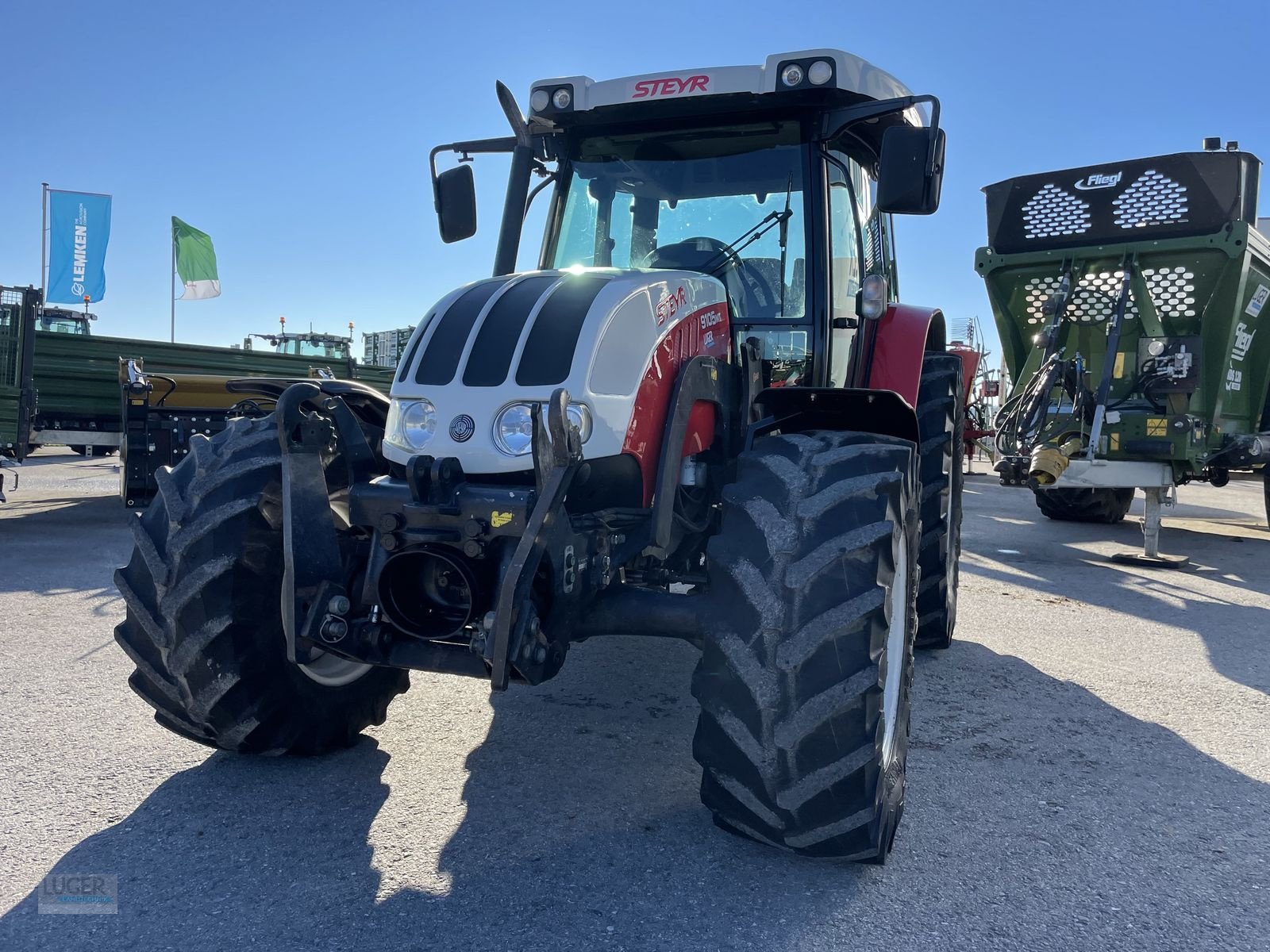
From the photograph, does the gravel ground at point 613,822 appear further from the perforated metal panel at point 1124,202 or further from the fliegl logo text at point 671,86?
the perforated metal panel at point 1124,202

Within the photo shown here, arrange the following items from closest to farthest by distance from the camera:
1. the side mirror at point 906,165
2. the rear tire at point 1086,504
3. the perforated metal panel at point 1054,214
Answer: the side mirror at point 906,165, the perforated metal panel at point 1054,214, the rear tire at point 1086,504

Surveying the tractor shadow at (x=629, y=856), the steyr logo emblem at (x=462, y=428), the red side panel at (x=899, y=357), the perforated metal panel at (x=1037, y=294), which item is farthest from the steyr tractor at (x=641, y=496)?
the perforated metal panel at (x=1037, y=294)

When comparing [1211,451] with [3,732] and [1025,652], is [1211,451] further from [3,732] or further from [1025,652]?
[3,732]

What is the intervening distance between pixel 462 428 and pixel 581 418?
1.13 ft

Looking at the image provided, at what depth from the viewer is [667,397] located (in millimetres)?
3102

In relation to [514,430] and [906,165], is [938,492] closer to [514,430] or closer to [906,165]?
[906,165]

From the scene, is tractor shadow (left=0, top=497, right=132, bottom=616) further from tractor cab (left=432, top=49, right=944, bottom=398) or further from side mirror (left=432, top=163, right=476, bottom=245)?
tractor cab (left=432, top=49, right=944, bottom=398)

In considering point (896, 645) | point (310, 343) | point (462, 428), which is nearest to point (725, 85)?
point (462, 428)

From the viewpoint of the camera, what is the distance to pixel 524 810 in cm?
299

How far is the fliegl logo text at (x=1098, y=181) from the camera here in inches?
321

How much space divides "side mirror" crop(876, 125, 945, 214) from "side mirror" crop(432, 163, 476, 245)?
1.78 meters

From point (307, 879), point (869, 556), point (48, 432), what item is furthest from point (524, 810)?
point (48, 432)

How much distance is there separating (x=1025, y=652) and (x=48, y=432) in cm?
976

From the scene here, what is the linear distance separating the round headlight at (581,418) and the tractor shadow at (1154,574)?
12.2 ft
